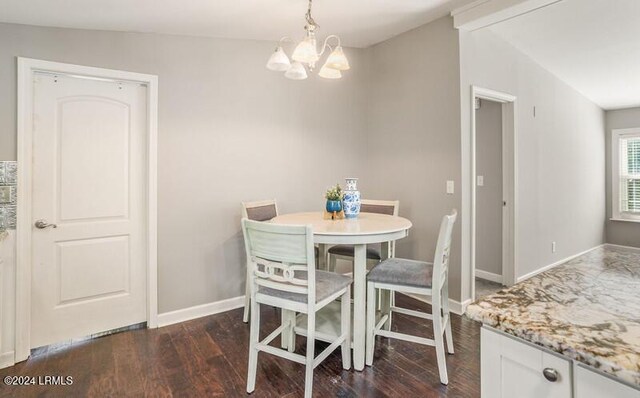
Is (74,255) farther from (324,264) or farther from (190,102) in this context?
(324,264)

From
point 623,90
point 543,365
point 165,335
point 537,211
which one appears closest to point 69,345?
point 165,335

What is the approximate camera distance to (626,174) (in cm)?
536

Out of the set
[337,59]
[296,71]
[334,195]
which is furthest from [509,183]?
[296,71]

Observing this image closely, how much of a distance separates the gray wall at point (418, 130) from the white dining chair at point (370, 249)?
1.27 feet

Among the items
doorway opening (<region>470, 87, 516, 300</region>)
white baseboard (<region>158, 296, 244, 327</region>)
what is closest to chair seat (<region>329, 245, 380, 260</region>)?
white baseboard (<region>158, 296, 244, 327</region>)

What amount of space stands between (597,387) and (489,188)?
3665 millimetres

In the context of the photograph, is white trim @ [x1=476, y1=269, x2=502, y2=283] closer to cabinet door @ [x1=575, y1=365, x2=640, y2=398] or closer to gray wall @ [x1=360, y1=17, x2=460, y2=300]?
gray wall @ [x1=360, y1=17, x2=460, y2=300]

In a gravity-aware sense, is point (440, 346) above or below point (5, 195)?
below

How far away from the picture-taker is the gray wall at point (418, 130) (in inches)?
122

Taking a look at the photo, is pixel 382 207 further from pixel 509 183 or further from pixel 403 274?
pixel 509 183

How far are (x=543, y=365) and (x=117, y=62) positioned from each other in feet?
10.2

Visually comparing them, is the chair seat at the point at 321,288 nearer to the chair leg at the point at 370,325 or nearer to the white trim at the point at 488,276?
the chair leg at the point at 370,325

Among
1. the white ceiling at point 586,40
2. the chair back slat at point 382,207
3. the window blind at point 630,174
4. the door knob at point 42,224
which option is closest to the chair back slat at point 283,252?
the chair back slat at point 382,207

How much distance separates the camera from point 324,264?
119 inches
